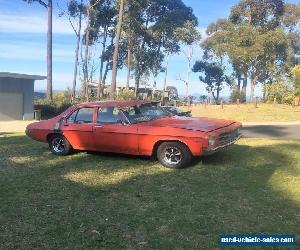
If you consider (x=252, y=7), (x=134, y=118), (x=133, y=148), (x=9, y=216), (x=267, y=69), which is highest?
(x=252, y=7)

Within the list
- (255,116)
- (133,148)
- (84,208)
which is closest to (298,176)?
(133,148)

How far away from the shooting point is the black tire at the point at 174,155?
28.8 ft

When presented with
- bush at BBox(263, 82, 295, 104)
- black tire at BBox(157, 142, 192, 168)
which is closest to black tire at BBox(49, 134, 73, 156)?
black tire at BBox(157, 142, 192, 168)

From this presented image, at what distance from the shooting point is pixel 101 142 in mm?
9789

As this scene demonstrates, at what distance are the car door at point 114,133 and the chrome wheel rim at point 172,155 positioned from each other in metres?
0.72

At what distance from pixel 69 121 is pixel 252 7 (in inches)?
1795

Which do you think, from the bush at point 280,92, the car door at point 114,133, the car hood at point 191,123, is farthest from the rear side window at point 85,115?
the bush at point 280,92

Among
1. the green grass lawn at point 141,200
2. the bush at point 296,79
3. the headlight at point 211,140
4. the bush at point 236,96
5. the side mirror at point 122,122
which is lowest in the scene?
the green grass lawn at point 141,200

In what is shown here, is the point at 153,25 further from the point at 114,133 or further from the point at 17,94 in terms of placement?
the point at 114,133

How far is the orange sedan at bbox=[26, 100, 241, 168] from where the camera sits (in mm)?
8758

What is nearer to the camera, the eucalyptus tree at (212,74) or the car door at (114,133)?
the car door at (114,133)

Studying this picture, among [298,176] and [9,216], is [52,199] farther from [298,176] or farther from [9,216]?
[298,176]

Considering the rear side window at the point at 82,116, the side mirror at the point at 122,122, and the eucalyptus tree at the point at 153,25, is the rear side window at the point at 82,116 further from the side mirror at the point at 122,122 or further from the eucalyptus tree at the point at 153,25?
the eucalyptus tree at the point at 153,25

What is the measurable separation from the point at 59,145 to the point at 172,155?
10.2 ft
